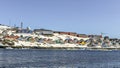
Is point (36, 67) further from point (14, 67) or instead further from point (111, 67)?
point (111, 67)

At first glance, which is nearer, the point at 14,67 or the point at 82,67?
the point at 14,67

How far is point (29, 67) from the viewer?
8338 cm

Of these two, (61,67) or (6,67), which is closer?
(6,67)

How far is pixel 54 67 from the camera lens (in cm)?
8569

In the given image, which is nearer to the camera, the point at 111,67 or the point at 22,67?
the point at 22,67

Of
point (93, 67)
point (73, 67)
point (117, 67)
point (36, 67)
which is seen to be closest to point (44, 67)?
point (36, 67)

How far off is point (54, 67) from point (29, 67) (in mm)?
6472

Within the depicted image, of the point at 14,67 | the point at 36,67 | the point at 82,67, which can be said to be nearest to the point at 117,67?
the point at 82,67

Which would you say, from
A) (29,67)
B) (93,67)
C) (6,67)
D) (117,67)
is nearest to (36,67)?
(29,67)

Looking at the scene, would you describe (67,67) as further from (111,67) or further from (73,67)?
(111,67)

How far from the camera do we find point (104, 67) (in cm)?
9081

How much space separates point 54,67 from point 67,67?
3727mm

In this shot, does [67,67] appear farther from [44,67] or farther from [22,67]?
[22,67]

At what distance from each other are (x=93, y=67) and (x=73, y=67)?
19.0ft
